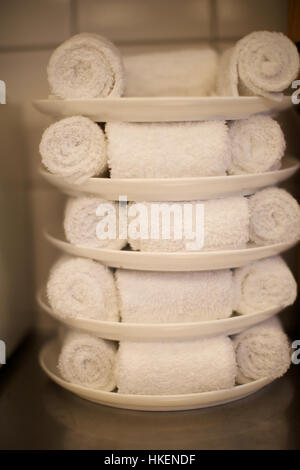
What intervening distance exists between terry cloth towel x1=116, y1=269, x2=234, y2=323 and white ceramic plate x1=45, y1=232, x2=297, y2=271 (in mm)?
22

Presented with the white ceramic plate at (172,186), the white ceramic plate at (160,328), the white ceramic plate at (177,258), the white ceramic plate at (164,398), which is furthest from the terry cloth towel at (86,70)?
the white ceramic plate at (164,398)

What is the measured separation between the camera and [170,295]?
2.49 ft

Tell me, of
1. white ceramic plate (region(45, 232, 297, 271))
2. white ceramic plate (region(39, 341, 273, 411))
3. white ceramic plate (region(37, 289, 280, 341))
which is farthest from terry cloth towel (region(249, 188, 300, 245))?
white ceramic plate (region(39, 341, 273, 411))

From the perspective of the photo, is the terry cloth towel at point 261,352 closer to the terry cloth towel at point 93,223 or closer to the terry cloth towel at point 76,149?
the terry cloth towel at point 93,223

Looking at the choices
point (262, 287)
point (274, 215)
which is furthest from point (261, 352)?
point (274, 215)

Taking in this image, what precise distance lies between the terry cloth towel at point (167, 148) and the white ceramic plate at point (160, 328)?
219 millimetres

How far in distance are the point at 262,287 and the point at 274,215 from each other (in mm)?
116

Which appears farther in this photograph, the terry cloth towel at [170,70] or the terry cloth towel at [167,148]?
the terry cloth towel at [170,70]

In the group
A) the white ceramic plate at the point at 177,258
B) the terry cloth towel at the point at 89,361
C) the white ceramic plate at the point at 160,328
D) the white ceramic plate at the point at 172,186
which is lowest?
the terry cloth towel at the point at 89,361

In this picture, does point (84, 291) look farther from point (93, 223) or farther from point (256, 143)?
point (256, 143)

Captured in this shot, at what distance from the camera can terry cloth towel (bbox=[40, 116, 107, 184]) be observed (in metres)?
0.74

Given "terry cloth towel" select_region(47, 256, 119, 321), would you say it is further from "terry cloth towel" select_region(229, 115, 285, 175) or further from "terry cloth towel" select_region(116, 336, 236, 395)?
"terry cloth towel" select_region(229, 115, 285, 175)

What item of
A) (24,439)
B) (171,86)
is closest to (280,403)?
(24,439)

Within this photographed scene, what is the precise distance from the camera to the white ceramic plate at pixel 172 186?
28.1 inches
